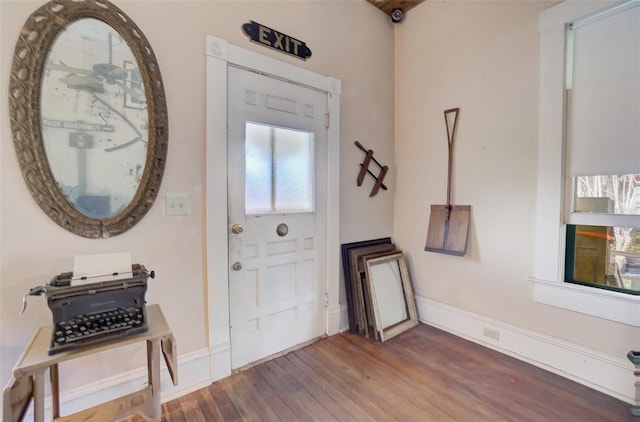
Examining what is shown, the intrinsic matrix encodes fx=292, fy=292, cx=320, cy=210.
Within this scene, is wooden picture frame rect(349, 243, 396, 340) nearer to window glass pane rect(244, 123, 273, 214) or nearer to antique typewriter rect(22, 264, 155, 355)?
window glass pane rect(244, 123, 273, 214)

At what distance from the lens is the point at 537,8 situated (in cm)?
202

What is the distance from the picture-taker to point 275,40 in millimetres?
2111

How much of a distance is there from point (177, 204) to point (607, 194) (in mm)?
2639

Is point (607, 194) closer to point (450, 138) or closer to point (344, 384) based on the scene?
point (450, 138)

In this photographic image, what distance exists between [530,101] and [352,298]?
6.67 feet

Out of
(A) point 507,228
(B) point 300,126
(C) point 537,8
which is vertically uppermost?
(C) point 537,8

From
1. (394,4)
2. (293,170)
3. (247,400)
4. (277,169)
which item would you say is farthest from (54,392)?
(394,4)

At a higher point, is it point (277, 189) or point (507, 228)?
point (277, 189)

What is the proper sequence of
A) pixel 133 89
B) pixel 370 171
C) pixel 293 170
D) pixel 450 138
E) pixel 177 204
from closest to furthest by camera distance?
pixel 133 89 → pixel 177 204 → pixel 293 170 → pixel 450 138 → pixel 370 171

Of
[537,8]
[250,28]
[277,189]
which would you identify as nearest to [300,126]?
[277,189]

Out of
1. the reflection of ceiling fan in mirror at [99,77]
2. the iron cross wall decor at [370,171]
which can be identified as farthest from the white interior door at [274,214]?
the reflection of ceiling fan in mirror at [99,77]

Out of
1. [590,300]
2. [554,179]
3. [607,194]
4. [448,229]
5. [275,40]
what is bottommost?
[590,300]

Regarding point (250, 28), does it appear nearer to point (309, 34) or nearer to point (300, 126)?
point (309, 34)

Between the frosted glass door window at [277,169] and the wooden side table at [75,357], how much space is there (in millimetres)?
963
